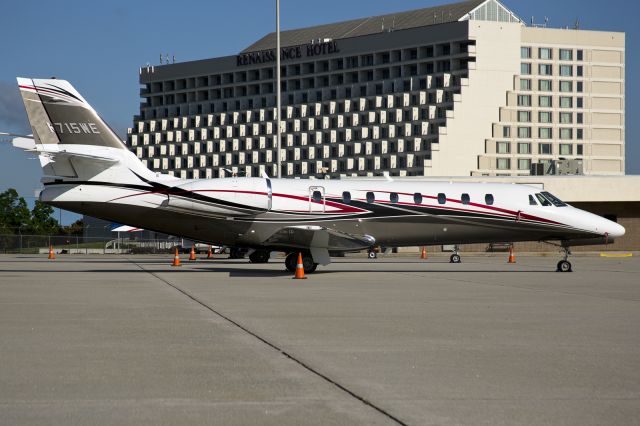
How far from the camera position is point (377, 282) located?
25.0 meters

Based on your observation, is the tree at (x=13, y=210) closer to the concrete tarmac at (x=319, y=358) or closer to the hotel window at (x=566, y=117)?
the hotel window at (x=566, y=117)

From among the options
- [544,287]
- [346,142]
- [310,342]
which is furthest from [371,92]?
[310,342]

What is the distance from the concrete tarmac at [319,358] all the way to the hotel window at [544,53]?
99.6 meters

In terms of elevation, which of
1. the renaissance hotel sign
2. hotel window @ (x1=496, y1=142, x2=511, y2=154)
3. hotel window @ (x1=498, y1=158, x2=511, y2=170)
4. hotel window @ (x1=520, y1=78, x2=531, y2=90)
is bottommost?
hotel window @ (x1=498, y1=158, x2=511, y2=170)

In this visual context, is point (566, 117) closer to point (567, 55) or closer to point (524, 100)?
point (524, 100)

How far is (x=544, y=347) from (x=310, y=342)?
287 centimetres

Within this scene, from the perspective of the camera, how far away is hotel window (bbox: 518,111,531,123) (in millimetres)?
116250

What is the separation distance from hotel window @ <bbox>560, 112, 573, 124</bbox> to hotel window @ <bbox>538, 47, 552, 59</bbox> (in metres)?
8.11

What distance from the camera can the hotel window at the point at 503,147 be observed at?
11462 centimetres

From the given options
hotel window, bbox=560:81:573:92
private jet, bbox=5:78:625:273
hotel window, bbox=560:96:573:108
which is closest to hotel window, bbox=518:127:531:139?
hotel window, bbox=560:96:573:108

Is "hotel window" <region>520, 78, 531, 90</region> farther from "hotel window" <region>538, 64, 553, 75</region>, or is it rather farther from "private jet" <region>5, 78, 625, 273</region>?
"private jet" <region>5, 78, 625, 273</region>

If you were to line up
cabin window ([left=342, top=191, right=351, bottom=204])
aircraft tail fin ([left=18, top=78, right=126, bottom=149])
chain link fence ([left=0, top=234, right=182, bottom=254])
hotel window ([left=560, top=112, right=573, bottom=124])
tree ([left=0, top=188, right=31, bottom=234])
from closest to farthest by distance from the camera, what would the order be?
aircraft tail fin ([left=18, top=78, right=126, bottom=149]) < cabin window ([left=342, top=191, right=351, bottom=204]) < chain link fence ([left=0, top=234, right=182, bottom=254]) < tree ([left=0, top=188, right=31, bottom=234]) < hotel window ([left=560, top=112, right=573, bottom=124])

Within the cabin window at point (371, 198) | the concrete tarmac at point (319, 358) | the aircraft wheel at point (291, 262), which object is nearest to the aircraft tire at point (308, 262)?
the aircraft wheel at point (291, 262)

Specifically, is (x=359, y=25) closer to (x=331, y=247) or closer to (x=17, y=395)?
(x=331, y=247)
